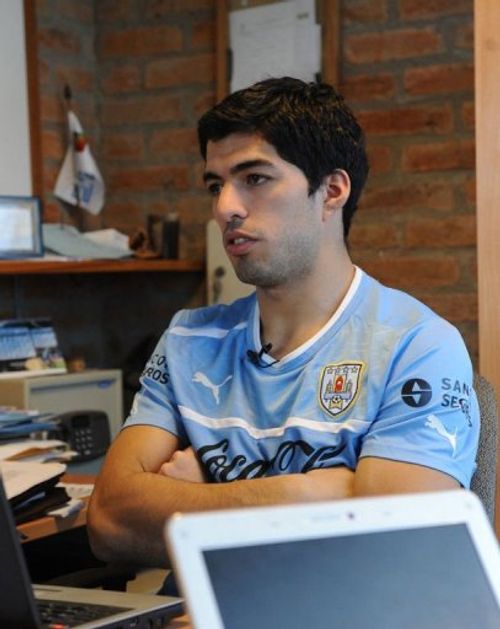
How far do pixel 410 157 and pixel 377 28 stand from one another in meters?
0.41

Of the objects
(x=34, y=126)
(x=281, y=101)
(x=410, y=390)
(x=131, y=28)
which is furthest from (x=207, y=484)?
(x=131, y=28)

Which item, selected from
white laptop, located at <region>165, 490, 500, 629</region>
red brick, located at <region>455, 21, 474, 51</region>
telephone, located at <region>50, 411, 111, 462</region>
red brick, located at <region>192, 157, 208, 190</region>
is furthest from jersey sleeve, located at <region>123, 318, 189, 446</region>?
red brick, located at <region>192, 157, 208, 190</region>

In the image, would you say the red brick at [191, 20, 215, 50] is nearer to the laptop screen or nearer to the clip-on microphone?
the clip-on microphone

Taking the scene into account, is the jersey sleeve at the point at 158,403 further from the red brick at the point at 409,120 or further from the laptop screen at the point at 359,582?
the red brick at the point at 409,120

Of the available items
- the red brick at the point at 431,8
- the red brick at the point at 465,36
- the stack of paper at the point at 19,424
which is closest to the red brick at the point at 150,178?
the red brick at the point at 431,8

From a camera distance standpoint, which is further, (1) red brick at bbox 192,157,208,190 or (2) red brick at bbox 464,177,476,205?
(1) red brick at bbox 192,157,208,190

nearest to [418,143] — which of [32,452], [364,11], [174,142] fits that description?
[364,11]

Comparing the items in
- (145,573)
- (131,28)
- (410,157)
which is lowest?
(145,573)

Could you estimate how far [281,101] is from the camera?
1802 mm

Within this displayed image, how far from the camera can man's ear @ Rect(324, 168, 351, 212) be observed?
1.84 m

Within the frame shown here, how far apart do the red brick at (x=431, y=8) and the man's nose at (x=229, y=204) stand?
1718mm

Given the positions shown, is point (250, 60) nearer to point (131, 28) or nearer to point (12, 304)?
point (131, 28)

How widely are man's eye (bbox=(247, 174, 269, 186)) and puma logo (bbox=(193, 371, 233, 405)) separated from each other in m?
0.31

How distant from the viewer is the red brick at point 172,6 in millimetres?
3680
